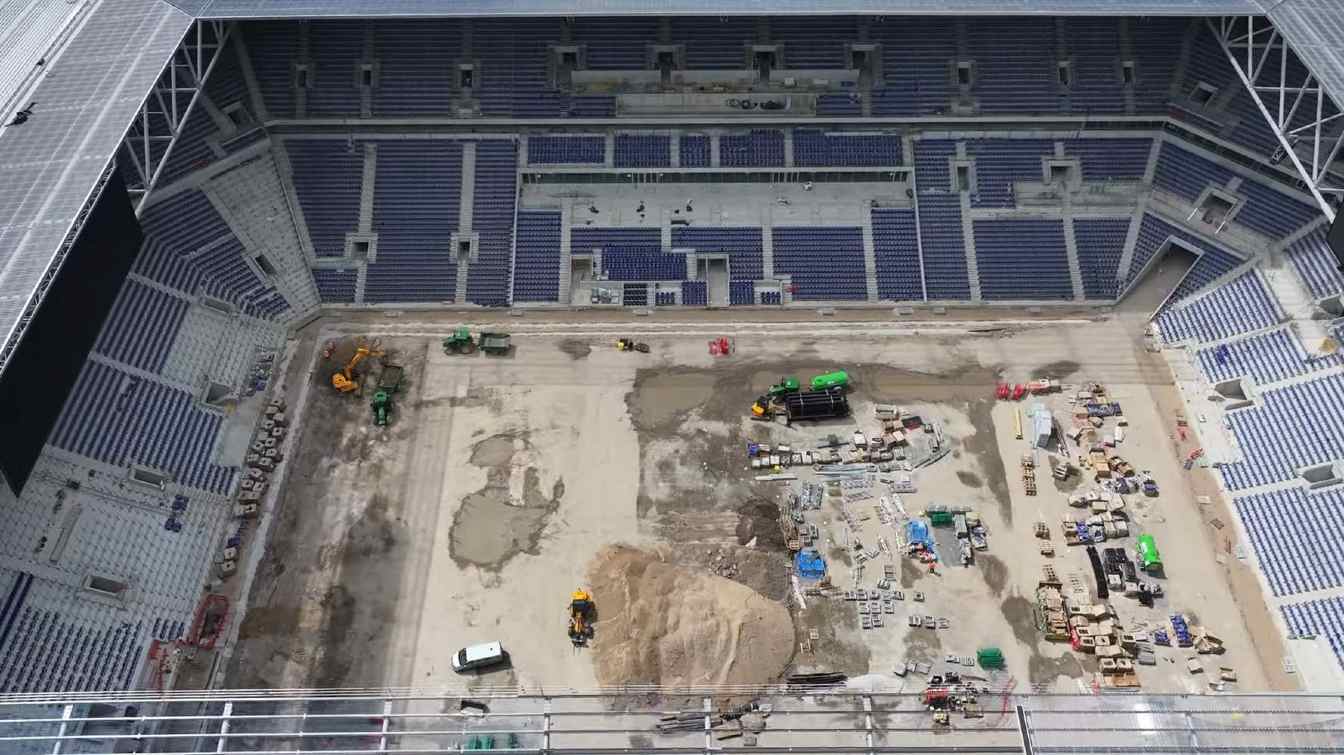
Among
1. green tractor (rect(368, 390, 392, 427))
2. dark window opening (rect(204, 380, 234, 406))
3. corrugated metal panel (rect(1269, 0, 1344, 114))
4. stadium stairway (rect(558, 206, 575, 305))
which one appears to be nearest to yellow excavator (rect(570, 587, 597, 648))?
green tractor (rect(368, 390, 392, 427))

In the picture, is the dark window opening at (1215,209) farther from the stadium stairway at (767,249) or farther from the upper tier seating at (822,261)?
the stadium stairway at (767,249)

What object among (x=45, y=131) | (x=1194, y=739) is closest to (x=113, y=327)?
(x=45, y=131)

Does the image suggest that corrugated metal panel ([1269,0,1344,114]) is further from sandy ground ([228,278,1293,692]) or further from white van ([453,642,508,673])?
white van ([453,642,508,673])

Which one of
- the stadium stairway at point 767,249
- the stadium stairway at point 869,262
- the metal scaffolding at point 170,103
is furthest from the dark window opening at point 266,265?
the stadium stairway at point 869,262

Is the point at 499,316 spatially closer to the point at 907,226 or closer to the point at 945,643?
the point at 907,226

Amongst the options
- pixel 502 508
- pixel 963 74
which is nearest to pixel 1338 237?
pixel 963 74

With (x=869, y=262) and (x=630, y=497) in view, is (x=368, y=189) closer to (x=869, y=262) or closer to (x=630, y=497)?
(x=630, y=497)
